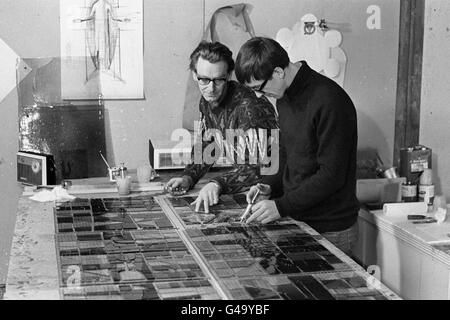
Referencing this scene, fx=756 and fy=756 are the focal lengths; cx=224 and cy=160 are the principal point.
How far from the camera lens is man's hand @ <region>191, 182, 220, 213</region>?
347cm

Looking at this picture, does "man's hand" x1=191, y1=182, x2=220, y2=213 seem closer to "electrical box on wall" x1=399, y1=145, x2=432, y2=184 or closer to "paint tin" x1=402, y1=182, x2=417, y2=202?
"paint tin" x1=402, y1=182, x2=417, y2=202

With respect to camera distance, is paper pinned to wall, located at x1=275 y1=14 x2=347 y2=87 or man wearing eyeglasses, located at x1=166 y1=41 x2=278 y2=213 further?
paper pinned to wall, located at x1=275 y1=14 x2=347 y2=87

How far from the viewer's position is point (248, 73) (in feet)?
10.2

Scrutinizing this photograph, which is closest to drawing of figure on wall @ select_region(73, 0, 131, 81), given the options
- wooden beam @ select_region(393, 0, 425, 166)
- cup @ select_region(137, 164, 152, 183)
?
cup @ select_region(137, 164, 152, 183)

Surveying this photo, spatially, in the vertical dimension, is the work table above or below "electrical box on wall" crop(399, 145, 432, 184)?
below

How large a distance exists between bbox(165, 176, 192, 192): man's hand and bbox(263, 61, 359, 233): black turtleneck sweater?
0.63 m

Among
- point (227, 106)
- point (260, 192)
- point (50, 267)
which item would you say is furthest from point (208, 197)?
point (50, 267)

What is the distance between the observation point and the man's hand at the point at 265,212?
3188 mm

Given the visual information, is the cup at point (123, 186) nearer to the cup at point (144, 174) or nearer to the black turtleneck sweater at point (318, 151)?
the cup at point (144, 174)

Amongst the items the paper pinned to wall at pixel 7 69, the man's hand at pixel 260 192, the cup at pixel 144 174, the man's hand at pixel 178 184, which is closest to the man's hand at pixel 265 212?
the man's hand at pixel 260 192

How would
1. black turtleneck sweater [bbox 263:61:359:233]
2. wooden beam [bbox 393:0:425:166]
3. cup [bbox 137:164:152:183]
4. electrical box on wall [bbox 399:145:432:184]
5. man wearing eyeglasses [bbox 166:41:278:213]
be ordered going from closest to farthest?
black turtleneck sweater [bbox 263:61:359:233]
man wearing eyeglasses [bbox 166:41:278:213]
cup [bbox 137:164:152:183]
electrical box on wall [bbox 399:145:432:184]
wooden beam [bbox 393:0:425:166]

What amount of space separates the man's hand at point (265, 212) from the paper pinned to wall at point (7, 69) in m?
1.75

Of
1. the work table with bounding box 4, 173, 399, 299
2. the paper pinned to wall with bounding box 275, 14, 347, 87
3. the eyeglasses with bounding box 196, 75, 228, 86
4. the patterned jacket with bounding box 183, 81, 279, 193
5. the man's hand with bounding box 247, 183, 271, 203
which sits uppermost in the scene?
the paper pinned to wall with bounding box 275, 14, 347, 87

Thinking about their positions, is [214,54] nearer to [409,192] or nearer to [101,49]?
[101,49]
